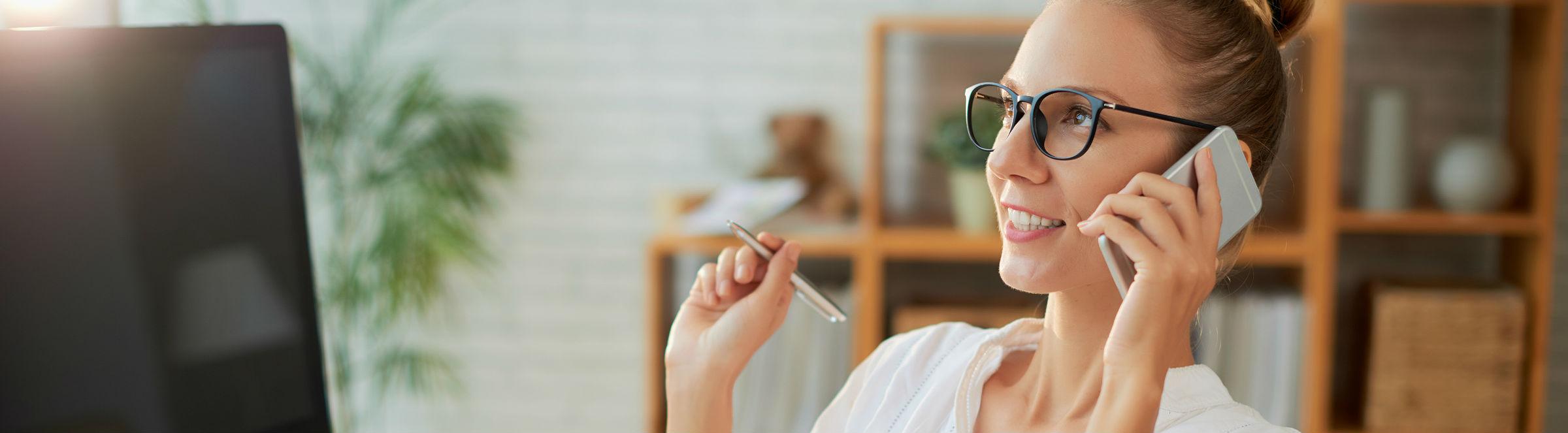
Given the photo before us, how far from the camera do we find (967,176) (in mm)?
2424

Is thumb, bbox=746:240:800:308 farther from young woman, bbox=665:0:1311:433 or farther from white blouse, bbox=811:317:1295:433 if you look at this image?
white blouse, bbox=811:317:1295:433

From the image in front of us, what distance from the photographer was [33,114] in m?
0.71

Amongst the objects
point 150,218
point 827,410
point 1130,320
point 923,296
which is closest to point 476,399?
point 923,296

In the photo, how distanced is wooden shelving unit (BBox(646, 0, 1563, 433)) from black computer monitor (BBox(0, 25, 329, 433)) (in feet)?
5.19

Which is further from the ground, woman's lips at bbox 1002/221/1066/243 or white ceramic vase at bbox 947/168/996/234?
woman's lips at bbox 1002/221/1066/243

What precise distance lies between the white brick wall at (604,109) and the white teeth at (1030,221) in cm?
181

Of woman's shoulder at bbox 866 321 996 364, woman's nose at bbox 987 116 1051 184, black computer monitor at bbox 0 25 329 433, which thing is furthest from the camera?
woman's shoulder at bbox 866 321 996 364

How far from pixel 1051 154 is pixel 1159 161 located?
91mm

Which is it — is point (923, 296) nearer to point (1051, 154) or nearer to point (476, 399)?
point (476, 399)

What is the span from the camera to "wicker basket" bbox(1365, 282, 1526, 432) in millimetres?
2379

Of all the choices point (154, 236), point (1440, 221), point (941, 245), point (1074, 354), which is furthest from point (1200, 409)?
point (1440, 221)

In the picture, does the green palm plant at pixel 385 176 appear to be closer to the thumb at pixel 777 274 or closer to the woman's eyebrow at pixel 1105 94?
the thumb at pixel 777 274

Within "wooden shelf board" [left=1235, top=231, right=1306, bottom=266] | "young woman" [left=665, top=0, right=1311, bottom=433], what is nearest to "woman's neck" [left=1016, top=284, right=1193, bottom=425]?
"young woman" [left=665, top=0, right=1311, bottom=433]

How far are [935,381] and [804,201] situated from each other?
1522mm
